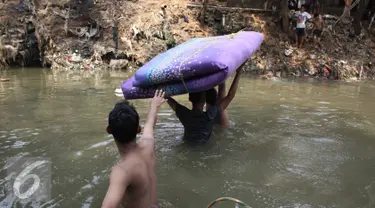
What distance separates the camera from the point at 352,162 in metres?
3.80

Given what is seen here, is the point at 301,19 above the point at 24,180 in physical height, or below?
above

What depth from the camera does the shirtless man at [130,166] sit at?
6.94 feet

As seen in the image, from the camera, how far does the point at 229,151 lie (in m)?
4.07

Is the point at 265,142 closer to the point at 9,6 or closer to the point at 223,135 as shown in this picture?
the point at 223,135

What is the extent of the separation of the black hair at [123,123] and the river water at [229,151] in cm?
94

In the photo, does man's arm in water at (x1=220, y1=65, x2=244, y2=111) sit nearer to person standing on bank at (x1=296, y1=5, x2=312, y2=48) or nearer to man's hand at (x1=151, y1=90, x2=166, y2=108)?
man's hand at (x1=151, y1=90, x2=166, y2=108)

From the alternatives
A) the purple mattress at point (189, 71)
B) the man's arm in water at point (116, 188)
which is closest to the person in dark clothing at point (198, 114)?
the purple mattress at point (189, 71)

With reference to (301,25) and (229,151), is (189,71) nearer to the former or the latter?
(229,151)

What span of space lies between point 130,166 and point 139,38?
33.9 feet

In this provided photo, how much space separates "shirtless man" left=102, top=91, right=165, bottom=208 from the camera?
6.94ft

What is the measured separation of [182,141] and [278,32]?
933 cm

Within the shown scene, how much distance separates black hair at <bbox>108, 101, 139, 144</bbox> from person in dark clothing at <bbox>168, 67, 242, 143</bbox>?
158cm

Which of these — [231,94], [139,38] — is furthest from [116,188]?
[139,38]

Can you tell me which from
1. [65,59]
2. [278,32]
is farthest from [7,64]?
[278,32]
